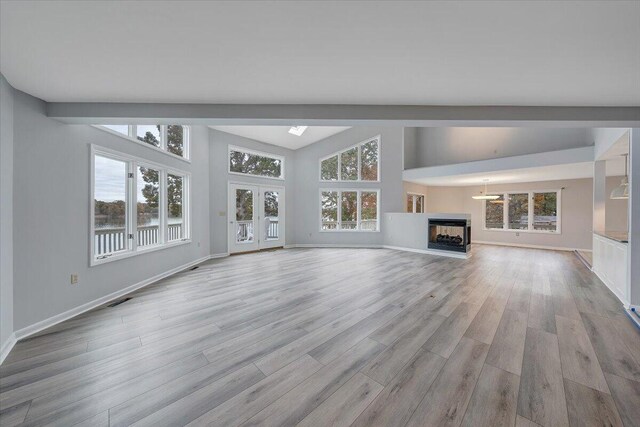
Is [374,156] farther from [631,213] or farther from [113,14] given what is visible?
[113,14]

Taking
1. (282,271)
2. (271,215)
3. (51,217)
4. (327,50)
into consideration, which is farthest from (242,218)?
(327,50)

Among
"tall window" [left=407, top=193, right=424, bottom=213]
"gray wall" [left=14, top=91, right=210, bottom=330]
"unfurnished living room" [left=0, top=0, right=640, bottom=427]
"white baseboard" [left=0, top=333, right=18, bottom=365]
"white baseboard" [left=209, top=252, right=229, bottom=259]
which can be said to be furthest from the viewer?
"tall window" [left=407, top=193, right=424, bottom=213]

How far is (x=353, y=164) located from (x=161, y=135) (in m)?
5.70

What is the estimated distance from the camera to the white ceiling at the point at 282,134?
256 inches

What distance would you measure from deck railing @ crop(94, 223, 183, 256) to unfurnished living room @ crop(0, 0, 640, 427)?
0.10 ft

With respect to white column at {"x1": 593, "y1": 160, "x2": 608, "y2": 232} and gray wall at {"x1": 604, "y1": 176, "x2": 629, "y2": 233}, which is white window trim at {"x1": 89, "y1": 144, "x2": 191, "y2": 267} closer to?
white column at {"x1": 593, "y1": 160, "x2": 608, "y2": 232}

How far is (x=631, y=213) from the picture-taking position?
316 centimetres

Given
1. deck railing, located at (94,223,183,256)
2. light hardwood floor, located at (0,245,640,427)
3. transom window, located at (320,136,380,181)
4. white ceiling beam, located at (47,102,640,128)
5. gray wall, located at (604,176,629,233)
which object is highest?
transom window, located at (320,136,380,181)

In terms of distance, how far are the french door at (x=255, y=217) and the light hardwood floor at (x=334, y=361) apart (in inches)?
127

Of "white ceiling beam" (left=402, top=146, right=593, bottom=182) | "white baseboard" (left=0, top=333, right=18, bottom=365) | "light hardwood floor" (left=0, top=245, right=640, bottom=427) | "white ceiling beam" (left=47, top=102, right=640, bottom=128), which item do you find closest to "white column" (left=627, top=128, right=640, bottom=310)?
"light hardwood floor" (left=0, top=245, right=640, bottom=427)

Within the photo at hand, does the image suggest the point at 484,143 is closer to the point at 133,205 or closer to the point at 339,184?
the point at 339,184

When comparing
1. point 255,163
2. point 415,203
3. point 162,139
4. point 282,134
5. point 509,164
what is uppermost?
point 282,134

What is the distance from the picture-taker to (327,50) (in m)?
1.67

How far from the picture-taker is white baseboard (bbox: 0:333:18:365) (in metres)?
2.03
